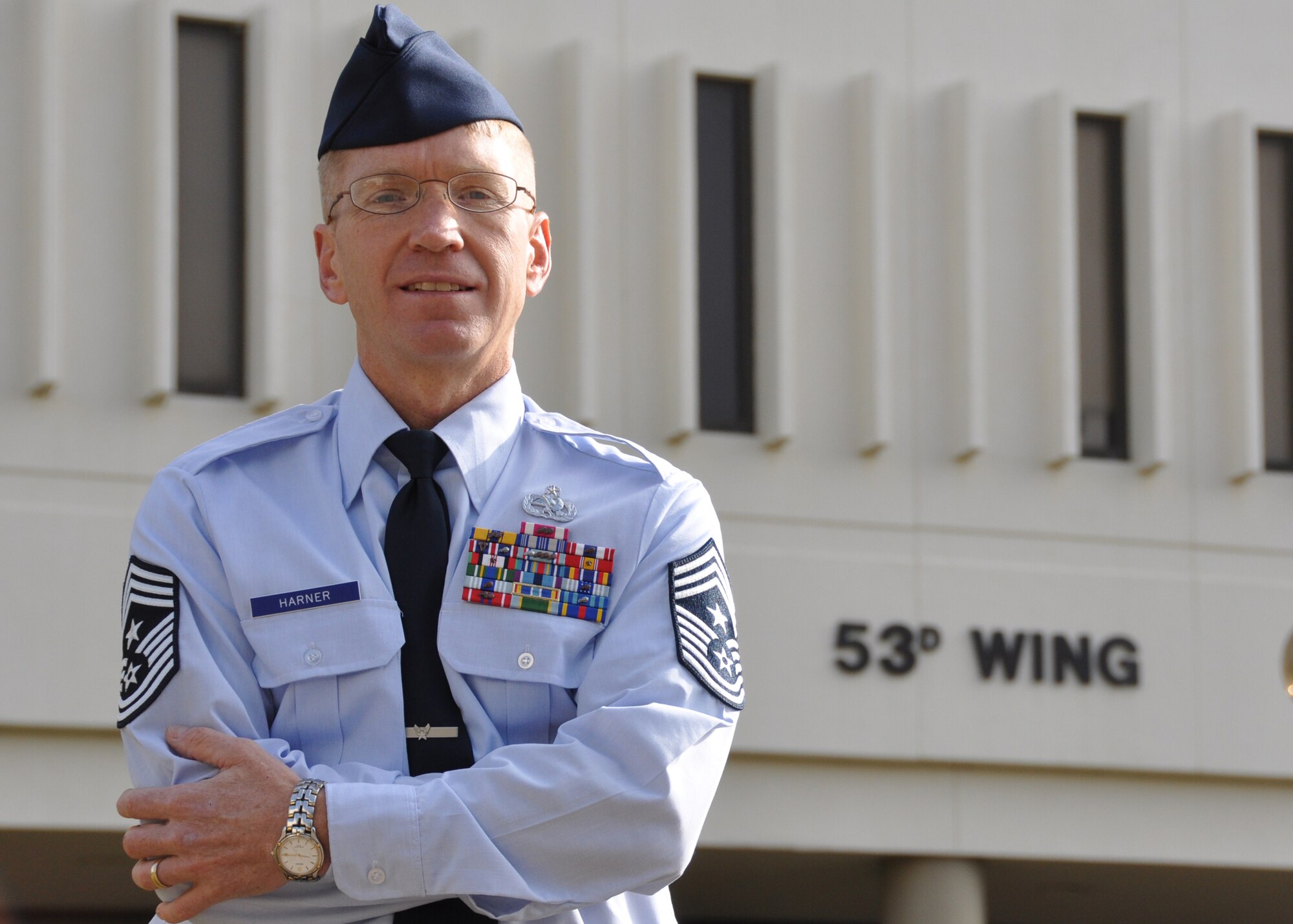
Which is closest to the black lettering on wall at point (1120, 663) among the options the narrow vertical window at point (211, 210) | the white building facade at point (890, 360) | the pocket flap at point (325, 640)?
the white building facade at point (890, 360)

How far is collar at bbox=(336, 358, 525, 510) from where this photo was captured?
229 cm

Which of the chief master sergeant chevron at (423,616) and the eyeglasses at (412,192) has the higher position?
the eyeglasses at (412,192)

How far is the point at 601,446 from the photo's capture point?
2.39 meters

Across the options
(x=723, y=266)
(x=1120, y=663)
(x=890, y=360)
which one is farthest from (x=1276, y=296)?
(x=723, y=266)

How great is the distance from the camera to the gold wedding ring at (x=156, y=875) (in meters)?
1.99

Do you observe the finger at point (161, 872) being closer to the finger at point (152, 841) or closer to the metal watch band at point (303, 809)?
the finger at point (152, 841)

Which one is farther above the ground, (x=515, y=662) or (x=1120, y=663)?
(x=515, y=662)

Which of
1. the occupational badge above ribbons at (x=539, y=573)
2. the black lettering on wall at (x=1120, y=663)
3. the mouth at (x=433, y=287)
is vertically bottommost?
the black lettering on wall at (x=1120, y=663)

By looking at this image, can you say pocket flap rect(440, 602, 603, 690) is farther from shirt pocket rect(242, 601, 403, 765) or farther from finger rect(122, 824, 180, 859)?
finger rect(122, 824, 180, 859)

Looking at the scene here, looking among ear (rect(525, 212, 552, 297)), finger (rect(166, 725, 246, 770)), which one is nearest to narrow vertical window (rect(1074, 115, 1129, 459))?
ear (rect(525, 212, 552, 297))

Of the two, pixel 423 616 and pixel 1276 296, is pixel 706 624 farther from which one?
pixel 1276 296

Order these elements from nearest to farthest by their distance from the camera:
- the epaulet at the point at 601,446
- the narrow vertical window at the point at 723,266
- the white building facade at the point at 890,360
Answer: the epaulet at the point at 601,446 < the white building facade at the point at 890,360 < the narrow vertical window at the point at 723,266

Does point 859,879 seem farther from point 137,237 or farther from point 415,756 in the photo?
point 415,756

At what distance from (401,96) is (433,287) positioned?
255mm
